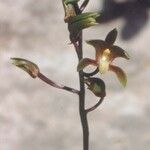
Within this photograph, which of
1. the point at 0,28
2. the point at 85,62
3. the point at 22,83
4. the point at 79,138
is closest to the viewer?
the point at 85,62

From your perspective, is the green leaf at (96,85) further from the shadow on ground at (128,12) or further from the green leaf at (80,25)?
the shadow on ground at (128,12)

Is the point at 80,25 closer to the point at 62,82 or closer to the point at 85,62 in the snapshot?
the point at 85,62

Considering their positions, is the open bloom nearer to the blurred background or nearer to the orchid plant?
the orchid plant

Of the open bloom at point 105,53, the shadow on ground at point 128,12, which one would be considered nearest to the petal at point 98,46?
the open bloom at point 105,53

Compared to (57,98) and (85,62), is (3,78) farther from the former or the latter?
(85,62)

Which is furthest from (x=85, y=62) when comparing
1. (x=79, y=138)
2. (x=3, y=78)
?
(x=3, y=78)

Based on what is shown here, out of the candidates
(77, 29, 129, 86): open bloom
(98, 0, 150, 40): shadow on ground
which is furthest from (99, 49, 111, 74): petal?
(98, 0, 150, 40): shadow on ground

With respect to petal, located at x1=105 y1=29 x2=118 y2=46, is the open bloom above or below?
below
